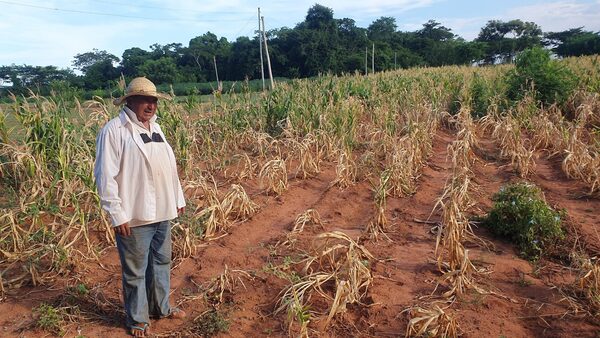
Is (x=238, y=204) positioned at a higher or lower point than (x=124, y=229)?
lower

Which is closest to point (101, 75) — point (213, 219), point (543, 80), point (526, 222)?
point (543, 80)

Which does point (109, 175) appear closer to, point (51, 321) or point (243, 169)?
point (51, 321)

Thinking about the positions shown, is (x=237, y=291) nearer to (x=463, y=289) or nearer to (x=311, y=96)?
(x=463, y=289)

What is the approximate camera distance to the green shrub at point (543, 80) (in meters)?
9.98

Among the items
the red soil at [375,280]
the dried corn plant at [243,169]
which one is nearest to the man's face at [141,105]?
the red soil at [375,280]

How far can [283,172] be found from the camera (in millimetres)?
5852

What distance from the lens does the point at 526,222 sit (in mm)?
4148

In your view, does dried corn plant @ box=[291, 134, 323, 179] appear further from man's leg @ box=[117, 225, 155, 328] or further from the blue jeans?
man's leg @ box=[117, 225, 155, 328]

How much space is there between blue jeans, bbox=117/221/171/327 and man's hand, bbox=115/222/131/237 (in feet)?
0.25

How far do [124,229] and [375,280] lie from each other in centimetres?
203

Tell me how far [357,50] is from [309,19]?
11388 mm

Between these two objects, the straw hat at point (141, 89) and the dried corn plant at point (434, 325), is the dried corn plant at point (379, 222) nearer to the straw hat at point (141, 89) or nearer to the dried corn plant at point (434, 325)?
the dried corn plant at point (434, 325)

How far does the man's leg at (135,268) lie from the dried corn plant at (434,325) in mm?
1829

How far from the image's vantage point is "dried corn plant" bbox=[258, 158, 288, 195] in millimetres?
5721
